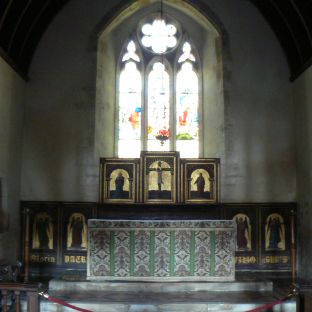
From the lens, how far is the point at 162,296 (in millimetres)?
7648

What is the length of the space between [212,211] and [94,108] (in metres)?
3.29

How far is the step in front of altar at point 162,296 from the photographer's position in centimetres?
706

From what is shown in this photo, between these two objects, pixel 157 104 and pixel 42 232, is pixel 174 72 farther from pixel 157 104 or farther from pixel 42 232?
pixel 42 232

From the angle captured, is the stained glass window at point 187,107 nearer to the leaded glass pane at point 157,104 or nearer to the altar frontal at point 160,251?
the leaded glass pane at point 157,104

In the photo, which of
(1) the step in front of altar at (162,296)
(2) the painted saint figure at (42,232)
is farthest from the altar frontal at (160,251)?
(2) the painted saint figure at (42,232)

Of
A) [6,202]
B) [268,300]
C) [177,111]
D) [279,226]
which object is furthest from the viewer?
[177,111]

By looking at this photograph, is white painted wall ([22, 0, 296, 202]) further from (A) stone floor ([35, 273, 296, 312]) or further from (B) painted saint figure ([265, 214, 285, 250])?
(A) stone floor ([35, 273, 296, 312])

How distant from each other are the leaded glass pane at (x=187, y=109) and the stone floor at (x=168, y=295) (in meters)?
3.64

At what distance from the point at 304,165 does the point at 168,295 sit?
3.90 m

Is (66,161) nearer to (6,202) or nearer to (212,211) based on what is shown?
(6,202)

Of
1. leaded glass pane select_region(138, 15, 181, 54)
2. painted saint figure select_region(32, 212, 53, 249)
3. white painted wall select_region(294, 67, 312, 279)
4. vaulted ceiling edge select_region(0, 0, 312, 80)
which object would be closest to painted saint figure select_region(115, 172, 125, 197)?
painted saint figure select_region(32, 212, 53, 249)

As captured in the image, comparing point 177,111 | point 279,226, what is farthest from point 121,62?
point 279,226

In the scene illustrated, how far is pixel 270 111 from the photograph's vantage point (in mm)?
10383

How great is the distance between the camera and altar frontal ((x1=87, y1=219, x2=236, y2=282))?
812cm
